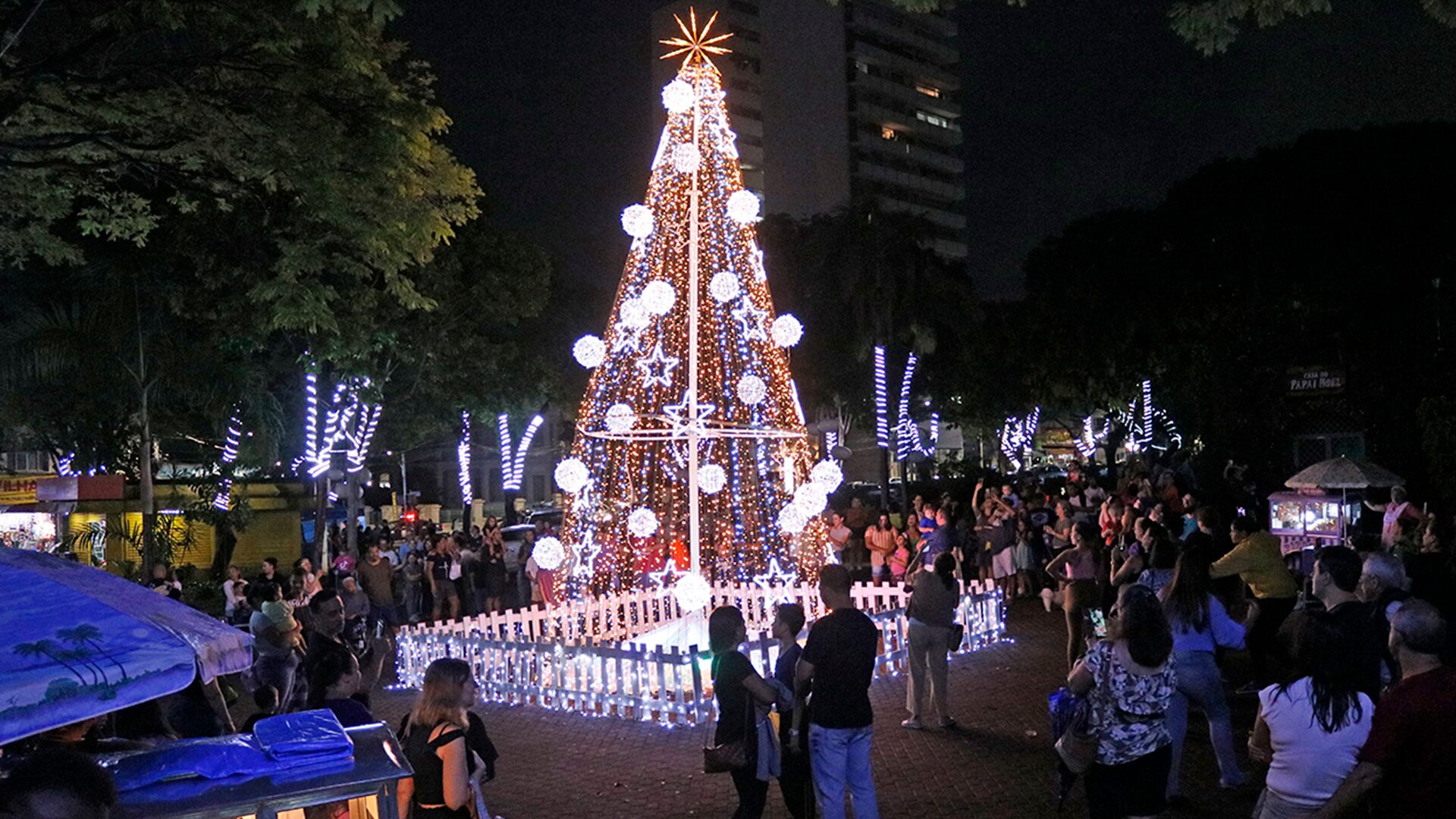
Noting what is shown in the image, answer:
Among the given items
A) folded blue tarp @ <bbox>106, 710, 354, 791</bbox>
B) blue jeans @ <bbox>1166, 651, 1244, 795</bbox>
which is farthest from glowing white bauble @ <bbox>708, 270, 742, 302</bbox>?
folded blue tarp @ <bbox>106, 710, 354, 791</bbox>

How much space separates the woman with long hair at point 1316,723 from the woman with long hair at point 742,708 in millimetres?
2686

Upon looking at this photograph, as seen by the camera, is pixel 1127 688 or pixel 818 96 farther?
pixel 818 96

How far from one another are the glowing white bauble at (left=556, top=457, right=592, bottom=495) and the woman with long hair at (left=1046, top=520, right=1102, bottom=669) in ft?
17.1

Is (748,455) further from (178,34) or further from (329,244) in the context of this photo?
(178,34)

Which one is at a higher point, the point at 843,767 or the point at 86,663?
the point at 86,663

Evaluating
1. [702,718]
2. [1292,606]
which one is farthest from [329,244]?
[1292,606]

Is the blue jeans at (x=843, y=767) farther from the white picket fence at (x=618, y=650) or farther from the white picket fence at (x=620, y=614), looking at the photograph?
the white picket fence at (x=620, y=614)

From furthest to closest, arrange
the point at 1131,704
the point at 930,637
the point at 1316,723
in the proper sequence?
the point at 930,637, the point at 1131,704, the point at 1316,723

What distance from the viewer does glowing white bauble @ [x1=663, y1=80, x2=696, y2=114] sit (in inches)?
505

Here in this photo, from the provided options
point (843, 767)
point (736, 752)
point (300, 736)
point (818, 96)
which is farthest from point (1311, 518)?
point (818, 96)

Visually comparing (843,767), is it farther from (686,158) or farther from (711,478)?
(686,158)

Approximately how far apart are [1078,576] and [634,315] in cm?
551

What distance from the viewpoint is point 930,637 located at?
9.73 m

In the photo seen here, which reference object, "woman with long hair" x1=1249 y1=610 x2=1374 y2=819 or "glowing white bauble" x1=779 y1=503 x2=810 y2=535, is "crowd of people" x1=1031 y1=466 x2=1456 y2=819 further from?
"glowing white bauble" x1=779 y1=503 x2=810 y2=535
